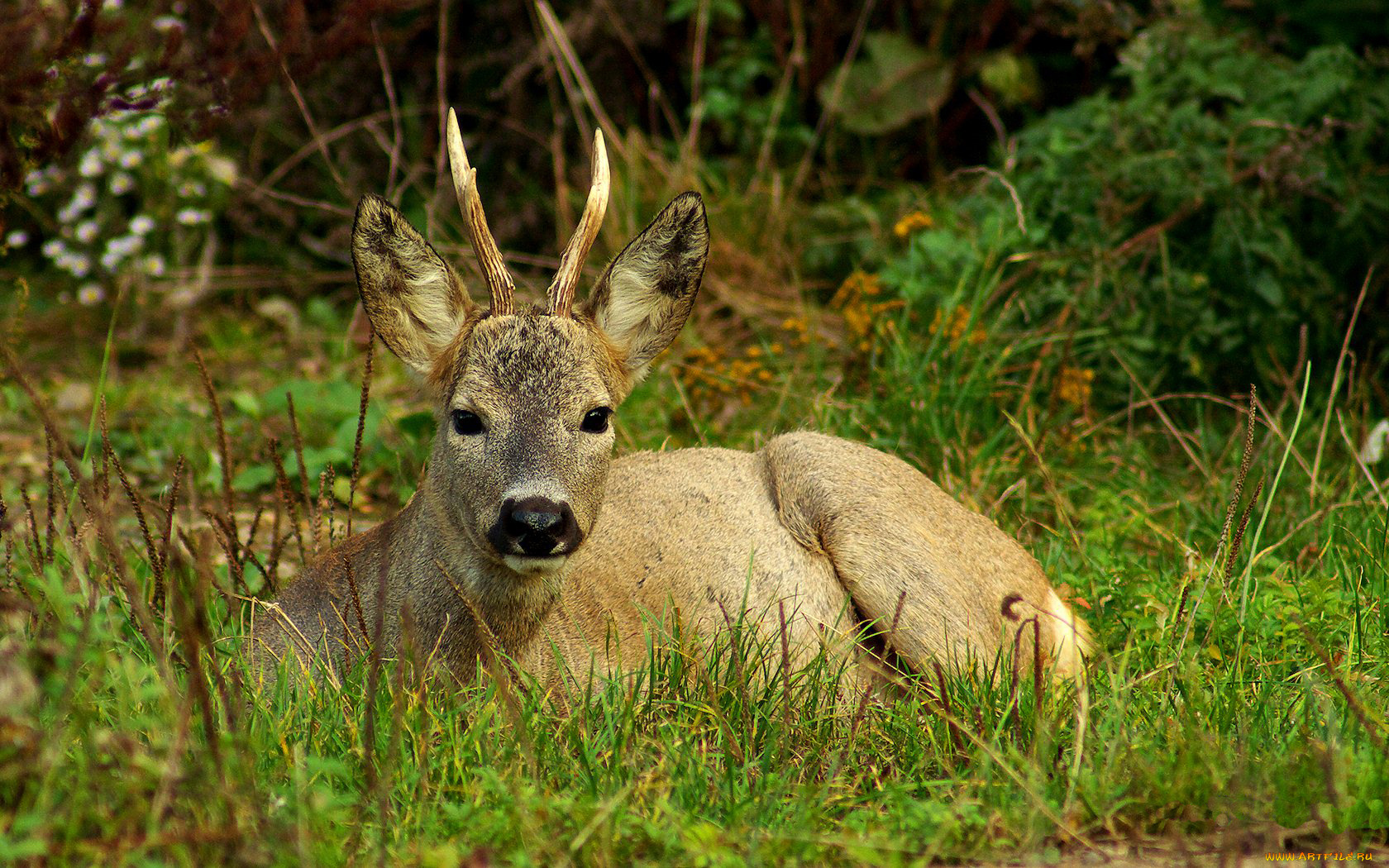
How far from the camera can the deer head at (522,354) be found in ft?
11.7

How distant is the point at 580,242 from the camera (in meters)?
3.92

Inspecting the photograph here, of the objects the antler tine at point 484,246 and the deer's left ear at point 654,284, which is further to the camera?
the deer's left ear at point 654,284

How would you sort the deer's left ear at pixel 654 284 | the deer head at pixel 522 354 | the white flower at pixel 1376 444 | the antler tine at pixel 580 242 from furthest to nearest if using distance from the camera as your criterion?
the white flower at pixel 1376 444 < the deer's left ear at pixel 654 284 < the antler tine at pixel 580 242 < the deer head at pixel 522 354

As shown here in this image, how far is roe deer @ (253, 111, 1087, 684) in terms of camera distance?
3.70 m

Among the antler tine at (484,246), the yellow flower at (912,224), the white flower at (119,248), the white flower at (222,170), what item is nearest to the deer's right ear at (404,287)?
the antler tine at (484,246)

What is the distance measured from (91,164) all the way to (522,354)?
178 inches

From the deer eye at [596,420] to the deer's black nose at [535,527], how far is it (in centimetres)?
39

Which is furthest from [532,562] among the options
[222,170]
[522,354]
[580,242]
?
[222,170]

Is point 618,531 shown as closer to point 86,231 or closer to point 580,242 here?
point 580,242

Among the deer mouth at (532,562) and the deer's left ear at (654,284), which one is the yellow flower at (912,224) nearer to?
the deer's left ear at (654,284)

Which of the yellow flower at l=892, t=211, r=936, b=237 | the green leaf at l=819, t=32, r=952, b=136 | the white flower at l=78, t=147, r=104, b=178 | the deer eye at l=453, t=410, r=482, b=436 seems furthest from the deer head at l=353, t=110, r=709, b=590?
the green leaf at l=819, t=32, r=952, b=136

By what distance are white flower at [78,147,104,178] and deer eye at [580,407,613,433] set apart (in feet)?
14.7

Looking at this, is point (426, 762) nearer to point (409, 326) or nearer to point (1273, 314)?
point (409, 326)

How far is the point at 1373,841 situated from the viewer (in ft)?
9.22
